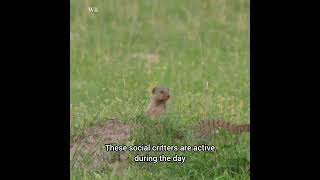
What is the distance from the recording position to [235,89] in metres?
10.9

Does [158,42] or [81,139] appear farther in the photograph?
[158,42]

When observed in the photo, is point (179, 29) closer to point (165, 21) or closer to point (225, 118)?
point (165, 21)

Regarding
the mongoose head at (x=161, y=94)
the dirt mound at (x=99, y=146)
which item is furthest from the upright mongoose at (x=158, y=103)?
the dirt mound at (x=99, y=146)

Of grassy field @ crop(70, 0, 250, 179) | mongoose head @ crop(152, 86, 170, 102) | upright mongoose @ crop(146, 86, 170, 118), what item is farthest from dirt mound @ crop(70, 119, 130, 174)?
mongoose head @ crop(152, 86, 170, 102)

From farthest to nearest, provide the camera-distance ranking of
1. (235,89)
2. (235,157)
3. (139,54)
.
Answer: (139,54) → (235,89) → (235,157)

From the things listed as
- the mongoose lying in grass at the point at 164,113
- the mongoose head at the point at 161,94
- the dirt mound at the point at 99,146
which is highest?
the mongoose head at the point at 161,94

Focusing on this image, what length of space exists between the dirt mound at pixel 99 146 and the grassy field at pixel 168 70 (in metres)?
0.09

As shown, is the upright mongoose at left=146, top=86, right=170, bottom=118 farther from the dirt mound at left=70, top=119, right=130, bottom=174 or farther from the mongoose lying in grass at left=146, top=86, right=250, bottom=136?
the dirt mound at left=70, top=119, right=130, bottom=174

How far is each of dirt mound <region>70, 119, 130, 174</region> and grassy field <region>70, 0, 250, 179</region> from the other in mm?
88

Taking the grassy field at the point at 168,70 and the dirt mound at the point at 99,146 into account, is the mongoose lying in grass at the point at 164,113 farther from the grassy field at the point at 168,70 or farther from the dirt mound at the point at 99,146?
the dirt mound at the point at 99,146

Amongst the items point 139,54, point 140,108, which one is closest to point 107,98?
point 140,108

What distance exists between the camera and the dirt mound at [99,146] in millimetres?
10352

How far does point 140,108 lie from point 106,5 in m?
1.06

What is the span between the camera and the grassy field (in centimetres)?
1031
